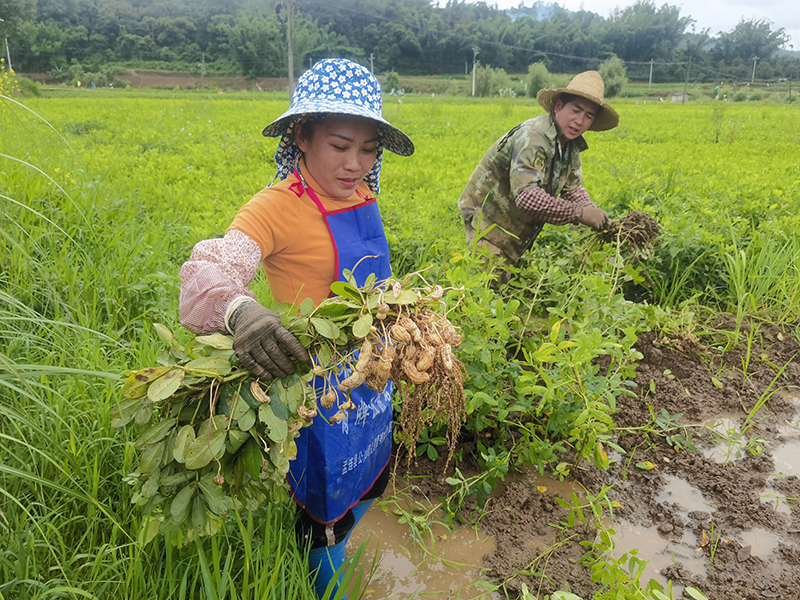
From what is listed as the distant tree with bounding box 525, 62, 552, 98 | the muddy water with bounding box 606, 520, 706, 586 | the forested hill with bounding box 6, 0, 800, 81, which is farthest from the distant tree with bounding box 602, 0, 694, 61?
the muddy water with bounding box 606, 520, 706, 586

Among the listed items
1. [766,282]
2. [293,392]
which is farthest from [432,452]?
[766,282]

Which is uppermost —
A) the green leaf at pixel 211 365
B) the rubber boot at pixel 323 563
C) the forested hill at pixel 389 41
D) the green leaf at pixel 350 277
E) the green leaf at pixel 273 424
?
the forested hill at pixel 389 41

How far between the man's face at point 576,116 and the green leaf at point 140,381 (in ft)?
8.67

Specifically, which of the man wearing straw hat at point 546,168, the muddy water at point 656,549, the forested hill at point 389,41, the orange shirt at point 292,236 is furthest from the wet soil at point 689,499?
the forested hill at point 389,41

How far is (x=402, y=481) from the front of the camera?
2307mm

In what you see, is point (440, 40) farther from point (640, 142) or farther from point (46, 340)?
point (46, 340)

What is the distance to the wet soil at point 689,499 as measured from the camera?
73.7 inches

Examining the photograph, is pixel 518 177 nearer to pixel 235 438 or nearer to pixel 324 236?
pixel 324 236

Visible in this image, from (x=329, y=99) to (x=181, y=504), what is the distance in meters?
1.10

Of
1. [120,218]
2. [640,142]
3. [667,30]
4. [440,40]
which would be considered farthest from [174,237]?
[667,30]

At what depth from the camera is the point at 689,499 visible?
224cm

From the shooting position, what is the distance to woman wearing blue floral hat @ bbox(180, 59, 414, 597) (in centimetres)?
140

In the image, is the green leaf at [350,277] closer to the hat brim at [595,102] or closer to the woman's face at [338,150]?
the woman's face at [338,150]

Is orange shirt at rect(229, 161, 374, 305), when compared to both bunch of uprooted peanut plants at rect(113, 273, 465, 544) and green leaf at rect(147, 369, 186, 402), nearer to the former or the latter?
bunch of uprooted peanut plants at rect(113, 273, 465, 544)
